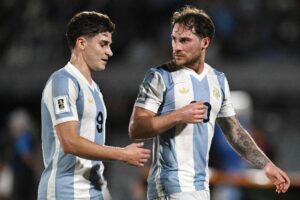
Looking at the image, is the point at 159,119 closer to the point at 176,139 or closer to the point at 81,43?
the point at 176,139

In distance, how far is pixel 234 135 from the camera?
6.24 meters

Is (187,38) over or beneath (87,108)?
over

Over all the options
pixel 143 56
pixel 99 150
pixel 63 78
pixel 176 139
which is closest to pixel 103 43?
pixel 63 78

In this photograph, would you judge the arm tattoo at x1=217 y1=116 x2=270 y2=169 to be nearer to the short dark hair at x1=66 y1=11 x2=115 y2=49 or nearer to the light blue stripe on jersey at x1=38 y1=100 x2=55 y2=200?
the short dark hair at x1=66 y1=11 x2=115 y2=49

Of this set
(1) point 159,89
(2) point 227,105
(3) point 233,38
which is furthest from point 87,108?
(3) point 233,38

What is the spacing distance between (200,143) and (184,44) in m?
0.67

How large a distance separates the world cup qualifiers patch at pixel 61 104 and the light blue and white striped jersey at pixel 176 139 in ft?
1.82

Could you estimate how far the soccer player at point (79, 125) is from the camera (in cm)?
532

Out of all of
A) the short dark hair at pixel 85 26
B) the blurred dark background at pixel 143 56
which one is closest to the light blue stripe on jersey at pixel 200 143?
the short dark hair at pixel 85 26

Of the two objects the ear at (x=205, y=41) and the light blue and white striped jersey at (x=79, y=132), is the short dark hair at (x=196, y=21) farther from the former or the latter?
Answer: the light blue and white striped jersey at (x=79, y=132)

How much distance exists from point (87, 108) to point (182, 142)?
0.67m

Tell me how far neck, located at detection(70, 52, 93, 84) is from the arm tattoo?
1.04m

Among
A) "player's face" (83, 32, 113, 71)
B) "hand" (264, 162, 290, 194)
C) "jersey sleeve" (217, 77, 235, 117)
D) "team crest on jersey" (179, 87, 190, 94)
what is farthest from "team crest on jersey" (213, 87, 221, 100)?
"player's face" (83, 32, 113, 71)

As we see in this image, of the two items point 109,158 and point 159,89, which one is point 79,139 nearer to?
point 109,158
